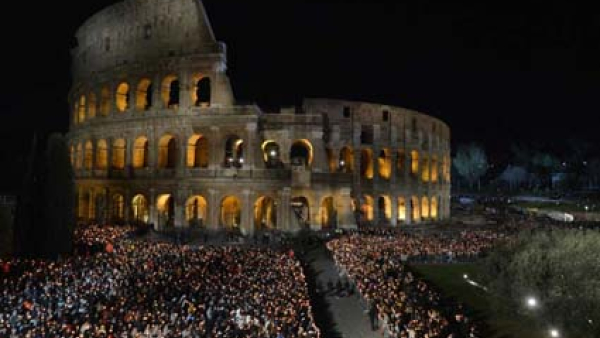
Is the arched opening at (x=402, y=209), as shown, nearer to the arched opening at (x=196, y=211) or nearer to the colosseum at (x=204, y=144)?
the colosseum at (x=204, y=144)

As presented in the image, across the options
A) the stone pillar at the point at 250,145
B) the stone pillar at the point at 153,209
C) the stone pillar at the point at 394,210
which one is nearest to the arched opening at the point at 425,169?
the stone pillar at the point at 394,210

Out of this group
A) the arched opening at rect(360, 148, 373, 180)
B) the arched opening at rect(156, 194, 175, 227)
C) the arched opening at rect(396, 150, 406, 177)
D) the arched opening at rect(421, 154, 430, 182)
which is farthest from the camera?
the arched opening at rect(421, 154, 430, 182)

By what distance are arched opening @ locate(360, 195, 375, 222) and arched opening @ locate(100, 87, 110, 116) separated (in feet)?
84.1

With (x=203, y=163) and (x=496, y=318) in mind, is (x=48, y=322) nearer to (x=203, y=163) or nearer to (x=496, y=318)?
(x=496, y=318)

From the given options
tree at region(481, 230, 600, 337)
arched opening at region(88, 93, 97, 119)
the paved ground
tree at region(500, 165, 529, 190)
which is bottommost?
the paved ground

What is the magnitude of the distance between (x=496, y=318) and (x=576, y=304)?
487 cm

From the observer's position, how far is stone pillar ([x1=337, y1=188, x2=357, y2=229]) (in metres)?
41.7

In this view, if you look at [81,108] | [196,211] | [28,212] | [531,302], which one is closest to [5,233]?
[28,212]

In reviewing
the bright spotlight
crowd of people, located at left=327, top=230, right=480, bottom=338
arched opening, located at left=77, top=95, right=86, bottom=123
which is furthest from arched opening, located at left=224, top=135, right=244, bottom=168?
the bright spotlight

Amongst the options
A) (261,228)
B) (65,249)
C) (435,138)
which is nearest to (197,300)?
(65,249)

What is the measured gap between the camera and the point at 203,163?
47.5m

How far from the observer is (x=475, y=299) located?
23.5m

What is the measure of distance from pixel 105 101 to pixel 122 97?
2.37 m

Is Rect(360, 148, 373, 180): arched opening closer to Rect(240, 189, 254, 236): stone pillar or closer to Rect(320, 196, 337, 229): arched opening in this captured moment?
Rect(320, 196, 337, 229): arched opening
